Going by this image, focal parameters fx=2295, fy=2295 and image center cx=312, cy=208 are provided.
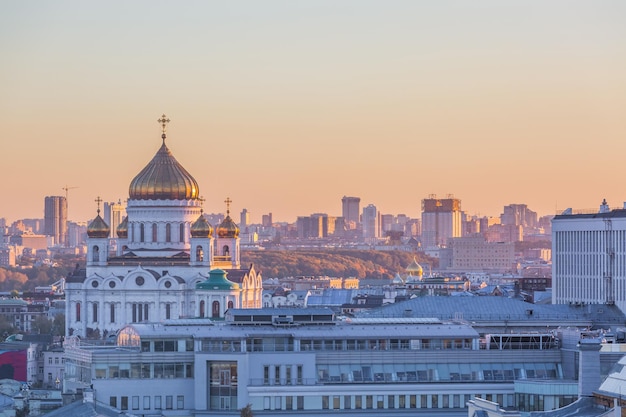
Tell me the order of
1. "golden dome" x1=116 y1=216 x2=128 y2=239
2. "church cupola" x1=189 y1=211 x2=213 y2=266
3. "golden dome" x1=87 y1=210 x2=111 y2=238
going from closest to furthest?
1. "church cupola" x1=189 y1=211 x2=213 y2=266
2. "golden dome" x1=87 y1=210 x2=111 y2=238
3. "golden dome" x1=116 y1=216 x2=128 y2=239

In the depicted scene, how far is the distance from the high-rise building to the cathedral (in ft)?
51.5

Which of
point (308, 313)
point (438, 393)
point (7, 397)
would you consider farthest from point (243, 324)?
point (7, 397)

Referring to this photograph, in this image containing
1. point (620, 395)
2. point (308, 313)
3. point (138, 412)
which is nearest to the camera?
point (620, 395)

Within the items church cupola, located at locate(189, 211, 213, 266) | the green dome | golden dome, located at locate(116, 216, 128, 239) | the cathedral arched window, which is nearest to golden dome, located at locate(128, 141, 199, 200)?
golden dome, located at locate(116, 216, 128, 239)

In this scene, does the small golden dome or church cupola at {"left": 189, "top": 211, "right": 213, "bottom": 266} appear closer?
church cupola at {"left": 189, "top": 211, "right": 213, "bottom": 266}

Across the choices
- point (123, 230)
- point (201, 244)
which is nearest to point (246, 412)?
point (201, 244)

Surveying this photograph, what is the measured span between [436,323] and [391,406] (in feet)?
15.9

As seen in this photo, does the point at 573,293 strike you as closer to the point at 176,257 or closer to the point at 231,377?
the point at 176,257

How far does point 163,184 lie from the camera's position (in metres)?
123

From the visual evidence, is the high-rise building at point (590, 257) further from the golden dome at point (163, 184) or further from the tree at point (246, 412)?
the tree at point (246, 412)

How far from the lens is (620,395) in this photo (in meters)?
39.3

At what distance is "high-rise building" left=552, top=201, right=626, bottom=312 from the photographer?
108375mm

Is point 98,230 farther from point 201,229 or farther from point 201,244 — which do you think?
point 201,229

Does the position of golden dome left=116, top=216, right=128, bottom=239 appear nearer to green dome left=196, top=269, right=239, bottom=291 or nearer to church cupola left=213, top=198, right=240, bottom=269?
church cupola left=213, top=198, right=240, bottom=269
